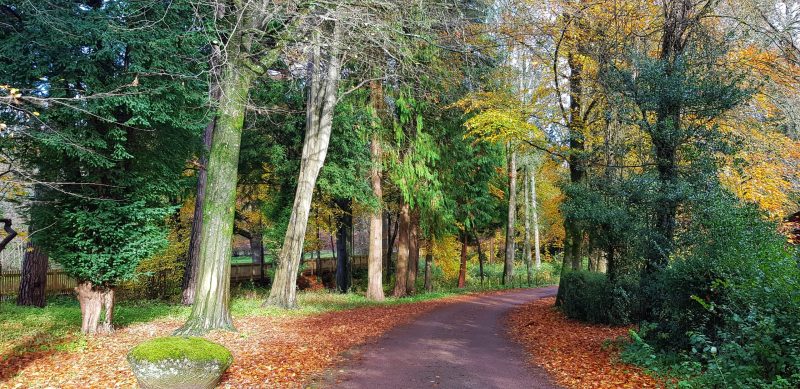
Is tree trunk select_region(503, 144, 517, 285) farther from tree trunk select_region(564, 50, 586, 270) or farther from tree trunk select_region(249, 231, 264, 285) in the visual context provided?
tree trunk select_region(249, 231, 264, 285)

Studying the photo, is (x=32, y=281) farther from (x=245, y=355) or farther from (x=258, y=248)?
(x=258, y=248)

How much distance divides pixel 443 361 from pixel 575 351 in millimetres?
2585

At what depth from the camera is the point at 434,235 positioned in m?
20.7

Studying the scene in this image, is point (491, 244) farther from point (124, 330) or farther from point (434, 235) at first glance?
point (124, 330)

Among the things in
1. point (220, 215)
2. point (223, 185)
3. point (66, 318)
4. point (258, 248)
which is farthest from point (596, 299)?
point (258, 248)

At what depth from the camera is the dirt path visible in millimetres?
6422

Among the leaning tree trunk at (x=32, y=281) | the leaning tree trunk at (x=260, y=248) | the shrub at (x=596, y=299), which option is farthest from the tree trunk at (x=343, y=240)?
the leaning tree trunk at (x=32, y=281)

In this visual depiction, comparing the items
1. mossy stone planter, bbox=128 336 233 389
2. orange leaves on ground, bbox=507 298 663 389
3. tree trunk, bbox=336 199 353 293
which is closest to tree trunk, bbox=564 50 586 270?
orange leaves on ground, bbox=507 298 663 389

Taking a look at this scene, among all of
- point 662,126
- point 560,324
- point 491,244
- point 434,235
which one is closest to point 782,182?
point 662,126

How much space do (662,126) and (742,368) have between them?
14.7ft

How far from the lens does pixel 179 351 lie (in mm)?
5492

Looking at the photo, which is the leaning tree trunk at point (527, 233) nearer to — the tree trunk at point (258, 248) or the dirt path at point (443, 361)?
the tree trunk at point (258, 248)

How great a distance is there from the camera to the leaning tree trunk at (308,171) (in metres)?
13.4

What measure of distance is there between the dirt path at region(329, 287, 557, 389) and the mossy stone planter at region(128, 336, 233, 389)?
1.54 metres
